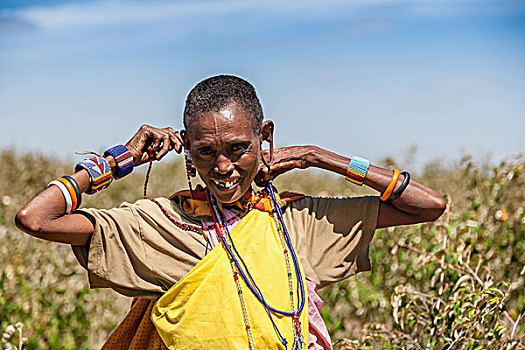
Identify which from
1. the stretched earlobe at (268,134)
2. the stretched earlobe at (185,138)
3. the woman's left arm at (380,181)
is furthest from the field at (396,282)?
the stretched earlobe at (185,138)

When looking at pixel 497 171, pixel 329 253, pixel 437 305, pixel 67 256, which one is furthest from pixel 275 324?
pixel 67 256

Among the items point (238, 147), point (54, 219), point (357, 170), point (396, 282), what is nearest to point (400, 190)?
point (357, 170)

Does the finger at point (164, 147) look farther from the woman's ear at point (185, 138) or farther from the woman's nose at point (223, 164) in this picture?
the woman's nose at point (223, 164)

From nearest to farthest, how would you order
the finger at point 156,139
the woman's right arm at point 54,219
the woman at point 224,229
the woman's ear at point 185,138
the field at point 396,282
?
the woman's right arm at point 54,219 → the woman at point 224,229 → the woman's ear at point 185,138 → the finger at point 156,139 → the field at point 396,282

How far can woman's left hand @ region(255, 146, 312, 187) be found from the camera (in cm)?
257

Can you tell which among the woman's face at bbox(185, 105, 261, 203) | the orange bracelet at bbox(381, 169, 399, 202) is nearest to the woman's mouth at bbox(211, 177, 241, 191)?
the woman's face at bbox(185, 105, 261, 203)

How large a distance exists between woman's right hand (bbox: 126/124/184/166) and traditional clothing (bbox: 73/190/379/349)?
0.18 metres

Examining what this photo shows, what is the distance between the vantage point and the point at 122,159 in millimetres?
2514

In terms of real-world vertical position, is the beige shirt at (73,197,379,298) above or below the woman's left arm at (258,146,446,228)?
below

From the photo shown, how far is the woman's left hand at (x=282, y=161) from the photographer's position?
2.57 meters

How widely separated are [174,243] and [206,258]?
142 millimetres

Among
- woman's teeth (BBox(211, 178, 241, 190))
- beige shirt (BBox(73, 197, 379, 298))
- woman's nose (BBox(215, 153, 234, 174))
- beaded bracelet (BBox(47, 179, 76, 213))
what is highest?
woman's nose (BBox(215, 153, 234, 174))

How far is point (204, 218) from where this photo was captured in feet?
8.39

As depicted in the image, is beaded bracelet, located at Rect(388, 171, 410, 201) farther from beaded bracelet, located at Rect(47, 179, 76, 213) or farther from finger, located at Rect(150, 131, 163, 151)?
beaded bracelet, located at Rect(47, 179, 76, 213)
